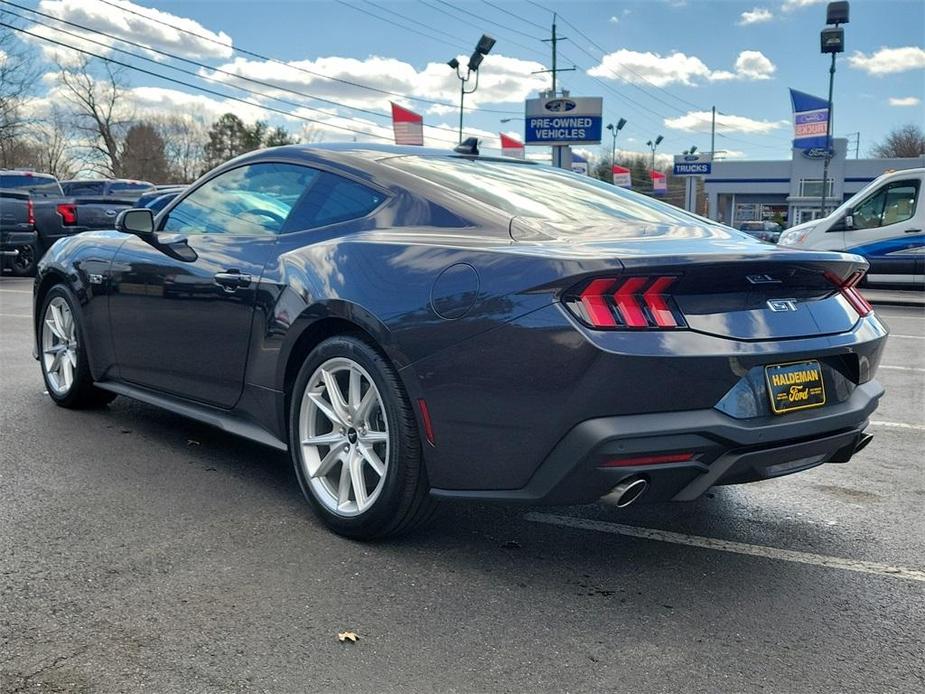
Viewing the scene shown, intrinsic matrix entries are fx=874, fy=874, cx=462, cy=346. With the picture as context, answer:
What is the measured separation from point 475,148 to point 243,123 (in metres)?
77.1

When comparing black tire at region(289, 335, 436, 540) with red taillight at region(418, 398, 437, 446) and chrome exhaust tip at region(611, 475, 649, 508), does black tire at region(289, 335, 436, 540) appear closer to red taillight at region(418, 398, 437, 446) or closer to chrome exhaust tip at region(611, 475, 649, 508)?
red taillight at region(418, 398, 437, 446)

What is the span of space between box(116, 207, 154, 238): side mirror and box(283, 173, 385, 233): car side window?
1.06m

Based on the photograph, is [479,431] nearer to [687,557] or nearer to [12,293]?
[687,557]

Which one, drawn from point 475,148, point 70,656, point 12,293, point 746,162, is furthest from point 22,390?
point 746,162

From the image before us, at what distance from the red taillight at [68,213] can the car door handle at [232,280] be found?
1354 cm

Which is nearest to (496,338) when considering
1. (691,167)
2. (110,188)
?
(110,188)

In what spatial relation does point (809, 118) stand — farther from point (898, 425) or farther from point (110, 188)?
point (898, 425)

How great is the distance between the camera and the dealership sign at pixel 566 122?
1266 inches

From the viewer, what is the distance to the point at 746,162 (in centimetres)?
6562

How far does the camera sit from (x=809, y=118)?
84.0 feet

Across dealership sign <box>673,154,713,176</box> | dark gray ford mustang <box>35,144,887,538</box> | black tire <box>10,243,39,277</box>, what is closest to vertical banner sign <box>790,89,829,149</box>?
black tire <box>10,243,39,277</box>

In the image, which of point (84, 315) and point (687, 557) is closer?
point (687, 557)

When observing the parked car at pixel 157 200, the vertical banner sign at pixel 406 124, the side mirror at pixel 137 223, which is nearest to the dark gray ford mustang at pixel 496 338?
the side mirror at pixel 137 223

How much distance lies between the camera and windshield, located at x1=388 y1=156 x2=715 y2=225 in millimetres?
3398
